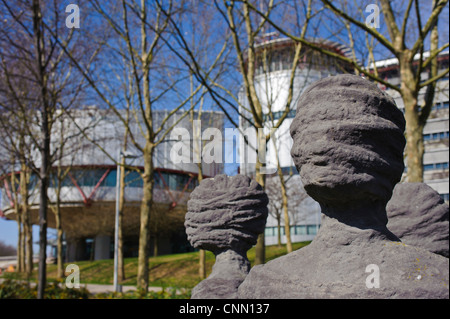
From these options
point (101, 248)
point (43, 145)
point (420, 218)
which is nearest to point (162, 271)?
point (43, 145)

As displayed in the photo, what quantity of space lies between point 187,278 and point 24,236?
1203 centimetres

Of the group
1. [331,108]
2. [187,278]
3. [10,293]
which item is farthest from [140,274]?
[331,108]

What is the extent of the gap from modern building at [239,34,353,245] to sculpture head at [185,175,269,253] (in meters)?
1.72

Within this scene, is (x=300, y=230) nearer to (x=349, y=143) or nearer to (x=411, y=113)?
(x=411, y=113)

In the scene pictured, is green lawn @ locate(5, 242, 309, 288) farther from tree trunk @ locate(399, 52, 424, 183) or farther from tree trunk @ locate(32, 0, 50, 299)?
tree trunk @ locate(399, 52, 424, 183)

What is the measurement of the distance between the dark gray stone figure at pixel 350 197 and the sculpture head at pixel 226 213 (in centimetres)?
120

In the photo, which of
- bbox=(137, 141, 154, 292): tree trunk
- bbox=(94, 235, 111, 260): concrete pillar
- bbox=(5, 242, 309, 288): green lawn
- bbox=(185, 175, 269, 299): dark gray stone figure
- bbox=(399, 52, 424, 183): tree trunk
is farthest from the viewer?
bbox=(94, 235, 111, 260): concrete pillar

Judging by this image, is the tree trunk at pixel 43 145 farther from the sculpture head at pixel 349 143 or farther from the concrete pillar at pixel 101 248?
the concrete pillar at pixel 101 248

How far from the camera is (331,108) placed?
73.7 inches

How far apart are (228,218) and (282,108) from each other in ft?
44.2

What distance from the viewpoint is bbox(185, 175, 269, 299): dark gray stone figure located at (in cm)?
321

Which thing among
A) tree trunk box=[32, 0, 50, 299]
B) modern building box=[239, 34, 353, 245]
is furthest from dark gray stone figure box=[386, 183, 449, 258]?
tree trunk box=[32, 0, 50, 299]

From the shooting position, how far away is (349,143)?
1.82 m
